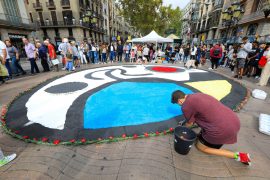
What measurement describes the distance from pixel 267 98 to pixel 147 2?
28471 millimetres

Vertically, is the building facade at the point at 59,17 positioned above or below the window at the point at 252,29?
above

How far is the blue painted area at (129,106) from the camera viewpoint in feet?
11.6

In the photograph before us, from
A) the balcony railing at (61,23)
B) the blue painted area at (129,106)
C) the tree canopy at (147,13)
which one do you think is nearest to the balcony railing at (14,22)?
the balcony railing at (61,23)

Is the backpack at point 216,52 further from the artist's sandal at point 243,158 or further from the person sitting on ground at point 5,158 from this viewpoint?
the person sitting on ground at point 5,158

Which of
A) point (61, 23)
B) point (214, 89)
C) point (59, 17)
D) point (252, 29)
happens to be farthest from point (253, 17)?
point (59, 17)

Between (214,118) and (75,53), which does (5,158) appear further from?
(75,53)

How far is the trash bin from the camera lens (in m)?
2.27

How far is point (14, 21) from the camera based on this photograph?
18.5 meters

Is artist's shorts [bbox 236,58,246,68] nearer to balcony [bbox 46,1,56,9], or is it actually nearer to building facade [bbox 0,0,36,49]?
building facade [bbox 0,0,36,49]

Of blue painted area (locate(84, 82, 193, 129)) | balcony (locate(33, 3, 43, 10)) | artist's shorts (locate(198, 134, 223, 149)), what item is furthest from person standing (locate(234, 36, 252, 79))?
balcony (locate(33, 3, 43, 10))

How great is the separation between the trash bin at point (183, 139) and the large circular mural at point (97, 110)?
0.62 meters

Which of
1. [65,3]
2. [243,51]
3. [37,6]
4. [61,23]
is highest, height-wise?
[65,3]

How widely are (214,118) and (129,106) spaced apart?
2.61 meters

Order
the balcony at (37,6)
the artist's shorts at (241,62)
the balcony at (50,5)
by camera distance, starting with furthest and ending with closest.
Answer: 1. the balcony at (37,6)
2. the balcony at (50,5)
3. the artist's shorts at (241,62)
